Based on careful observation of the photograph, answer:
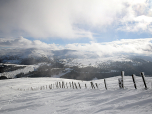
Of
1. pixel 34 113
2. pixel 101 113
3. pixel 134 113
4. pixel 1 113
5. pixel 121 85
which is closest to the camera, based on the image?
pixel 134 113

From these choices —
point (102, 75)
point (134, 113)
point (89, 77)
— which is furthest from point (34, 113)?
point (102, 75)

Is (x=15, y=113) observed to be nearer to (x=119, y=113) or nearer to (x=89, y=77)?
(x=119, y=113)

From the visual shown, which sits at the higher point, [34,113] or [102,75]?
[34,113]

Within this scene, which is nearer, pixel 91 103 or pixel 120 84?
pixel 91 103

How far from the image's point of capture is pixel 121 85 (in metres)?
10.3

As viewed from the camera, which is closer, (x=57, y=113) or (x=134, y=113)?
(x=134, y=113)

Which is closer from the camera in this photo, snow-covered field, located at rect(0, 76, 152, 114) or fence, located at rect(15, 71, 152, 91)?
snow-covered field, located at rect(0, 76, 152, 114)

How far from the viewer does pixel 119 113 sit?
4598 mm

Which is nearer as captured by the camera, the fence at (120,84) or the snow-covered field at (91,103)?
the snow-covered field at (91,103)

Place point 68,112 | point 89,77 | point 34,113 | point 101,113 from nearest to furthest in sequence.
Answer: point 101,113 < point 68,112 < point 34,113 < point 89,77

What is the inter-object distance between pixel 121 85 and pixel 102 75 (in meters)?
111

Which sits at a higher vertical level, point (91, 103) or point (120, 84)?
point (120, 84)

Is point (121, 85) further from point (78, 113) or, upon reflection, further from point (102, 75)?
point (102, 75)

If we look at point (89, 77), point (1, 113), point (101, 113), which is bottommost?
point (89, 77)
